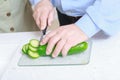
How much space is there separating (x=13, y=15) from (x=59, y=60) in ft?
1.82

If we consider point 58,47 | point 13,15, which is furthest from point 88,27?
point 13,15

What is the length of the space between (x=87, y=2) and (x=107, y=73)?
0.29m

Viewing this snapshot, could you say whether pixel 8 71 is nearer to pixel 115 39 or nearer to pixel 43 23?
pixel 43 23

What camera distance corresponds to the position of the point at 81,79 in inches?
24.1

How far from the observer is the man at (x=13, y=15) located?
45.4 inches

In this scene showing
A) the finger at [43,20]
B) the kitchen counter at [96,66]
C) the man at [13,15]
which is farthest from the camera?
the man at [13,15]

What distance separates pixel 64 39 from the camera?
2.25 ft

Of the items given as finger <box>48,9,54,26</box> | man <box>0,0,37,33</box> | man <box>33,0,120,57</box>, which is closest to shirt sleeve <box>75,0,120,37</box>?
man <box>33,0,120,57</box>

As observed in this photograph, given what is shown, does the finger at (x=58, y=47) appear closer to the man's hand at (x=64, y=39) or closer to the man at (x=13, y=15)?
the man's hand at (x=64, y=39)

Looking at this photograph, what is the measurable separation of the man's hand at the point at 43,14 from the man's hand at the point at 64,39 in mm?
83

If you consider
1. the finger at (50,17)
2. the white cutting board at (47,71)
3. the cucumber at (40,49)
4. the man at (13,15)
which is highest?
the finger at (50,17)

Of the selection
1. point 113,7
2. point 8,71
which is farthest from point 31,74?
point 113,7

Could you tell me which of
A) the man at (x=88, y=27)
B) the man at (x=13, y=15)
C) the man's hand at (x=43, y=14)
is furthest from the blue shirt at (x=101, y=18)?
the man at (x=13, y=15)

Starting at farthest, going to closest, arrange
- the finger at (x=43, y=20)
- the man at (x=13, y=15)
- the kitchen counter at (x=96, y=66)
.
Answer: the man at (x=13, y=15) < the finger at (x=43, y=20) < the kitchen counter at (x=96, y=66)
